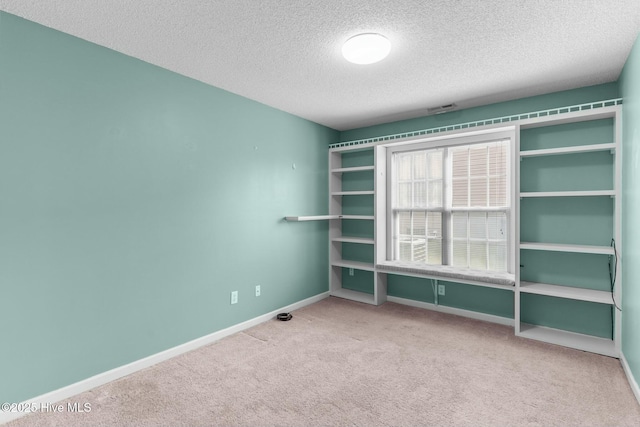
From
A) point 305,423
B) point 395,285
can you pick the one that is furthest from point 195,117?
point 395,285

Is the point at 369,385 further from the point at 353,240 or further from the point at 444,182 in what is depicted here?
the point at 444,182

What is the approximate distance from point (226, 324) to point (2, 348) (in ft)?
5.53

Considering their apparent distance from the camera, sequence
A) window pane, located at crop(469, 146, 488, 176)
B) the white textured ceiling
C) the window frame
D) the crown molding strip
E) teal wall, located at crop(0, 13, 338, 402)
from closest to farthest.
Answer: the white textured ceiling, teal wall, located at crop(0, 13, 338, 402), the crown molding strip, the window frame, window pane, located at crop(469, 146, 488, 176)

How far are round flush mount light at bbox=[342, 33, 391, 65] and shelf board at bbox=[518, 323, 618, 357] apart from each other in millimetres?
2995

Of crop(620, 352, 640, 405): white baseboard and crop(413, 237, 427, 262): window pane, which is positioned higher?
crop(413, 237, 427, 262): window pane

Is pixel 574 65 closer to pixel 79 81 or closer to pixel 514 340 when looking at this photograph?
pixel 514 340

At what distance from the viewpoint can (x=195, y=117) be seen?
300 cm

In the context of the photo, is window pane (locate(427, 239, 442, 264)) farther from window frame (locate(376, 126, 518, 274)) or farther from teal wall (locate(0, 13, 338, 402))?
teal wall (locate(0, 13, 338, 402))

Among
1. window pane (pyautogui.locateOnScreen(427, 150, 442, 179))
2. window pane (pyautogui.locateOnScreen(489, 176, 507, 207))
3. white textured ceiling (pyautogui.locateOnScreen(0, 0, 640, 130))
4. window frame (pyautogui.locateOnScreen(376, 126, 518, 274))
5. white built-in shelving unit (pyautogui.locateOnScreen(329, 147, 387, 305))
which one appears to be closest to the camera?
white textured ceiling (pyautogui.locateOnScreen(0, 0, 640, 130))

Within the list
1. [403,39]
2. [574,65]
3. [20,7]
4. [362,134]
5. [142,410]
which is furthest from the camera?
[362,134]

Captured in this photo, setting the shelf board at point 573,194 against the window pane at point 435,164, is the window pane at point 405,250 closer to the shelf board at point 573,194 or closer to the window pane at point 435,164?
the window pane at point 435,164

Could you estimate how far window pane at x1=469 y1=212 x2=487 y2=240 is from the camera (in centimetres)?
372

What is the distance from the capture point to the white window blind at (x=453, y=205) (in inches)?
143

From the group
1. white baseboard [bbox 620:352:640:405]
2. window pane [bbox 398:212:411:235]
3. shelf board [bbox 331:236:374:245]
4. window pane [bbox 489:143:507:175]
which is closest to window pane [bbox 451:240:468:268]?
window pane [bbox 398:212:411:235]
